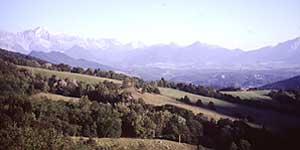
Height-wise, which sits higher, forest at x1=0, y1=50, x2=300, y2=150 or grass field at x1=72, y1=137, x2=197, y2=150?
forest at x1=0, y1=50, x2=300, y2=150

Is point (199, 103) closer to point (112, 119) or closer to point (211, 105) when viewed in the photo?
point (211, 105)

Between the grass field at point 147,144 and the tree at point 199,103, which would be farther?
the tree at point 199,103

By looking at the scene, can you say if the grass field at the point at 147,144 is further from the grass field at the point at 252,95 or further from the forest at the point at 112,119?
the grass field at the point at 252,95

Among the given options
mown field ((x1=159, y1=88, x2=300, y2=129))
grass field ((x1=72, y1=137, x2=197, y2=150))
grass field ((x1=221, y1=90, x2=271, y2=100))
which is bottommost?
grass field ((x1=72, y1=137, x2=197, y2=150))

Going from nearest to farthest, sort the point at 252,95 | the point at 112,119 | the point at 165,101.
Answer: the point at 112,119, the point at 165,101, the point at 252,95

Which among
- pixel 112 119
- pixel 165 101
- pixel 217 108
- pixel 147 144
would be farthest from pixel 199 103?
pixel 147 144

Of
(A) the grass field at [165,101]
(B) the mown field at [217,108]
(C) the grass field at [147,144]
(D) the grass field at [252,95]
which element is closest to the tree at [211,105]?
(B) the mown field at [217,108]

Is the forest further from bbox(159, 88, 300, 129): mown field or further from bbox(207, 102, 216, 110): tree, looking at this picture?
bbox(207, 102, 216, 110): tree

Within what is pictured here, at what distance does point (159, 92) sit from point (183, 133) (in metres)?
40.0

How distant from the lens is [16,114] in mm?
48812

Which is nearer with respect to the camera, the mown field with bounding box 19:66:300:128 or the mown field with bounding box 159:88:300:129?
the mown field with bounding box 19:66:300:128

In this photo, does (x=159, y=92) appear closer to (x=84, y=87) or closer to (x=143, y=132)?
(x=84, y=87)

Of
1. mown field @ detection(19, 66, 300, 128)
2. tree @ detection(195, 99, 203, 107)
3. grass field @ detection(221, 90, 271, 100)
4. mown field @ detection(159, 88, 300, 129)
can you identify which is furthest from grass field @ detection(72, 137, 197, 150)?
grass field @ detection(221, 90, 271, 100)

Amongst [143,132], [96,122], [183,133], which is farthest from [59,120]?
[183,133]
